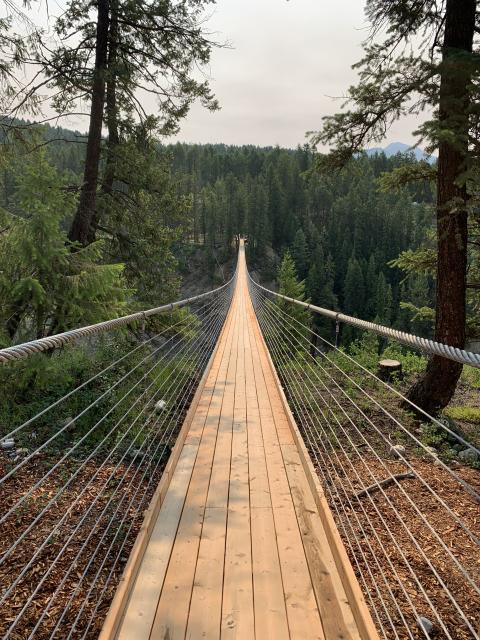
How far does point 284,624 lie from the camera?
1691 millimetres

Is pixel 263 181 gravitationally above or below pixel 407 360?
above

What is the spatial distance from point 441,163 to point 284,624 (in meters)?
4.24

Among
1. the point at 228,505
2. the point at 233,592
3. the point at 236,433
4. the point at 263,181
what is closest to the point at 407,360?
the point at 236,433

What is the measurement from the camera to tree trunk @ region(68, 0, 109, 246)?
6480 mm

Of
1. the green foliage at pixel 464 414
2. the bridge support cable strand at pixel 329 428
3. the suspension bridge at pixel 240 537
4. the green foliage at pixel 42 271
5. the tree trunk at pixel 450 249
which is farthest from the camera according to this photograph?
the green foliage at pixel 464 414

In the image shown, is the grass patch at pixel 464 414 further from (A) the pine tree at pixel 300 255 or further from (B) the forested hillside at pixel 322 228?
(A) the pine tree at pixel 300 255

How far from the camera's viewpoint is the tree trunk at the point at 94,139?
6480 millimetres

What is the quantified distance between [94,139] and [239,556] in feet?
22.1

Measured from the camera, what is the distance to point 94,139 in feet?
22.6

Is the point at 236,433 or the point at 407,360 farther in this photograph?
the point at 407,360

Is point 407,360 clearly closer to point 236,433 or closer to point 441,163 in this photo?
point 441,163

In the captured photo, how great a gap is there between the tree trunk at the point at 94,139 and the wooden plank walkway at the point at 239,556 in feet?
15.2

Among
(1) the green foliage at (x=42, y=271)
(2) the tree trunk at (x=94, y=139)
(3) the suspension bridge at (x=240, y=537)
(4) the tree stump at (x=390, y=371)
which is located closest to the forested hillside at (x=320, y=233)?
(2) the tree trunk at (x=94, y=139)

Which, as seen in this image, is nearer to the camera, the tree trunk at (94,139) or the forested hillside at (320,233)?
the tree trunk at (94,139)
